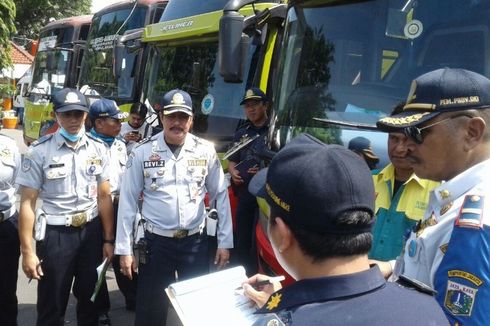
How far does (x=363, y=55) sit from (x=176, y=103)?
116cm

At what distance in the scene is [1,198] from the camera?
11.5 ft

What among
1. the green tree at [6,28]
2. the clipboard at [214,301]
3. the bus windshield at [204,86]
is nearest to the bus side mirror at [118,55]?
the bus windshield at [204,86]

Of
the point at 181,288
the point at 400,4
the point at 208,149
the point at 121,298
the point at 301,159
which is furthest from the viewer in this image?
the point at 121,298

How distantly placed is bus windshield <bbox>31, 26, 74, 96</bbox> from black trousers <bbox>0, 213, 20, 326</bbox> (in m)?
8.16

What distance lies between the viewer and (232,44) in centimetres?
400

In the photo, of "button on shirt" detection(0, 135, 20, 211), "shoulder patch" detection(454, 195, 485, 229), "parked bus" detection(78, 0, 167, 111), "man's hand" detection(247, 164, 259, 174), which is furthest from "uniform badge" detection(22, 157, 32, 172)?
"parked bus" detection(78, 0, 167, 111)

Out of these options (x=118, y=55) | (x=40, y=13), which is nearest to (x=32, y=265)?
(x=118, y=55)

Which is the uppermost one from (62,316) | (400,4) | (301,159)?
(400,4)

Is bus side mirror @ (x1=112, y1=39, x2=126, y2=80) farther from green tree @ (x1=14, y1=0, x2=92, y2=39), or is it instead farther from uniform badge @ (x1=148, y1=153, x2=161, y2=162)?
green tree @ (x1=14, y1=0, x2=92, y2=39)

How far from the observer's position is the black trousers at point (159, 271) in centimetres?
330

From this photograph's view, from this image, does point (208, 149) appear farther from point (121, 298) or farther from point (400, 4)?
point (121, 298)

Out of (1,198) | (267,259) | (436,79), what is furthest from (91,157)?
(436,79)

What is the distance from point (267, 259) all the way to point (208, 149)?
0.79 metres

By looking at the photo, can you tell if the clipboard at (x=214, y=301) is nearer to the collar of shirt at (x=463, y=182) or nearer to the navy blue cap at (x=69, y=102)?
the collar of shirt at (x=463, y=182)
